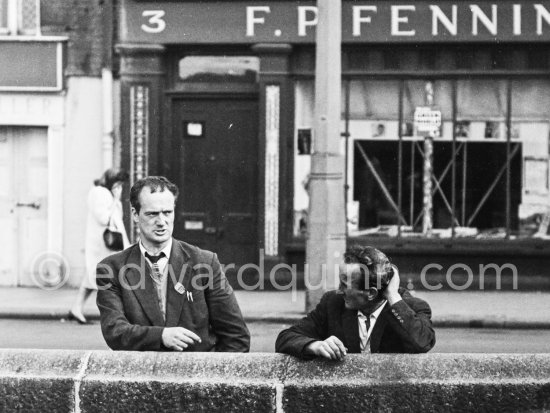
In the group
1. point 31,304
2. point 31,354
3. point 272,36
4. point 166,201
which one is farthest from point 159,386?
point 272,36

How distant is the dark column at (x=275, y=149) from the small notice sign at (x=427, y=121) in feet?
5.73

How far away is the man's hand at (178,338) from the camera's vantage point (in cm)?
460

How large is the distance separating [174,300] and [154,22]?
11958mm

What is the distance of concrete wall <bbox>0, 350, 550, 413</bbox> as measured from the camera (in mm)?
4266

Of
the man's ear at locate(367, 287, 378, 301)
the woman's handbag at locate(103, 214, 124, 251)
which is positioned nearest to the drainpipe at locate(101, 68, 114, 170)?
the woman's handbag at locate(103, 214, 124, 251)

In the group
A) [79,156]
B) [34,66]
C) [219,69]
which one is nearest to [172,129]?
[219,69]

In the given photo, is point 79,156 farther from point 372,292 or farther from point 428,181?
point 372,292

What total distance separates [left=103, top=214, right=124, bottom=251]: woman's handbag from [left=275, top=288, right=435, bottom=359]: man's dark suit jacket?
8107 millimetres

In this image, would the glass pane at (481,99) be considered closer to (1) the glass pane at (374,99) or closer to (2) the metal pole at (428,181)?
(2) the metal pole at (428,181)

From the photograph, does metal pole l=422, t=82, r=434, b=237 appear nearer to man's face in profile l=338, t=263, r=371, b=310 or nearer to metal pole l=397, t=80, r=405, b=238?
metal pole l=397, t=80, r=405, b=238

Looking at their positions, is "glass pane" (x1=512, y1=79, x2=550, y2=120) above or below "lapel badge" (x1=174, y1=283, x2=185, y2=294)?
above

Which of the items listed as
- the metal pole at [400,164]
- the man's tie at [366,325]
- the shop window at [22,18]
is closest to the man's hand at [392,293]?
the man's tie at [366,325]

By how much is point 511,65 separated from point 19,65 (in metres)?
6.94

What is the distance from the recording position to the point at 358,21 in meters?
16.1
